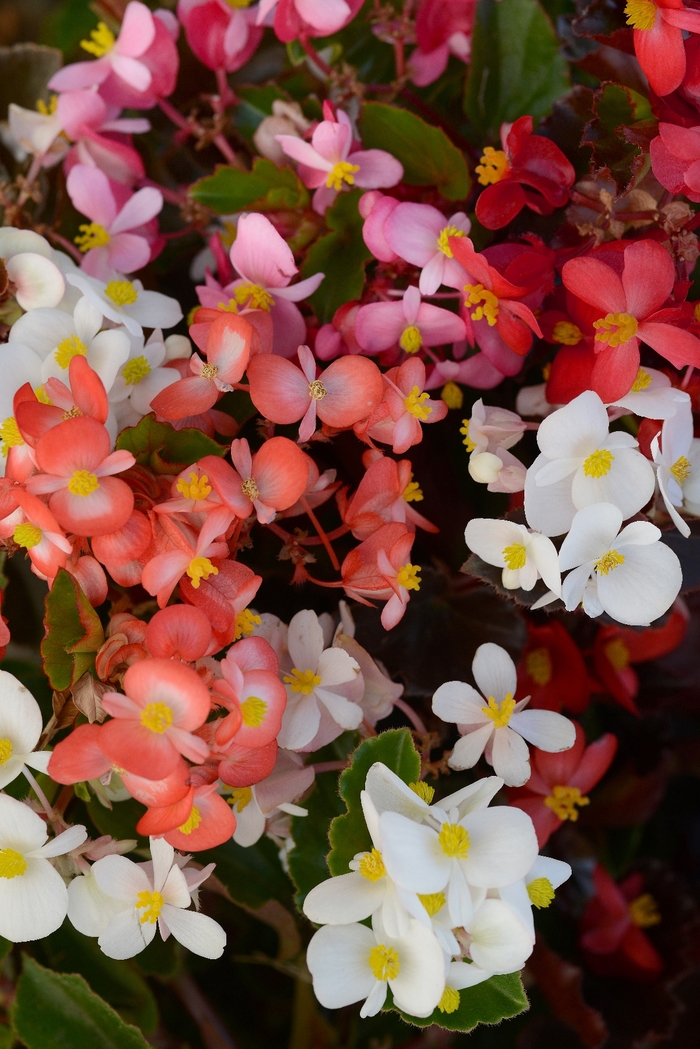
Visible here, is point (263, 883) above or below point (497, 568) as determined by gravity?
below

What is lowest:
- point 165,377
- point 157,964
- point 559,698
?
point 157,964

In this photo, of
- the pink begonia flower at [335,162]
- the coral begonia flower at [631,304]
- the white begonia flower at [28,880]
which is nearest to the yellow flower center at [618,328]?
the coral begonia flower at [631,304]

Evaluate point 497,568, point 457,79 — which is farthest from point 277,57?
point 497,568

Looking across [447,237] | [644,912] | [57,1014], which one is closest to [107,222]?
[447,237]

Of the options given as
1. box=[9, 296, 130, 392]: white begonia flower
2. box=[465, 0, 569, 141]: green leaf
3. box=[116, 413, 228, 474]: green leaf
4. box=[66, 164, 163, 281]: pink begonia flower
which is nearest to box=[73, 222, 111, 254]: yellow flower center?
box=[66, 164, 163, 281]: pink begonia flower

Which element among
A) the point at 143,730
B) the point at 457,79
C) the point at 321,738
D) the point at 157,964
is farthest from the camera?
the point at 457,79

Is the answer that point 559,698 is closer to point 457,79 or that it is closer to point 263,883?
point 263,883
